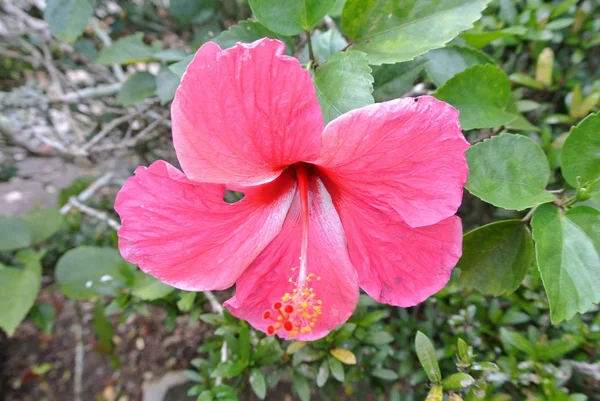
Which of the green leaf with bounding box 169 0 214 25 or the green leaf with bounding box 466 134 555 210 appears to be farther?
the green leaf with bounding box 169 0 214 25

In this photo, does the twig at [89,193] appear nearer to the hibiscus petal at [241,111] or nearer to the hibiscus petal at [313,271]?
the hibiscus petal at [313,271]

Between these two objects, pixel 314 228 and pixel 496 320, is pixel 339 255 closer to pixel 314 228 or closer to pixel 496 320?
pixel 314 228

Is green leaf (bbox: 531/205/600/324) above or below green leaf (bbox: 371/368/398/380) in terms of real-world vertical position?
above

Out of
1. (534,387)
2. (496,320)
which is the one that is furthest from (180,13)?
(534,387)

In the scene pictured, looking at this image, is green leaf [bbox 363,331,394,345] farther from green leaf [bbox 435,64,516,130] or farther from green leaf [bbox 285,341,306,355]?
green leaf [bbox 435,64,516,130]

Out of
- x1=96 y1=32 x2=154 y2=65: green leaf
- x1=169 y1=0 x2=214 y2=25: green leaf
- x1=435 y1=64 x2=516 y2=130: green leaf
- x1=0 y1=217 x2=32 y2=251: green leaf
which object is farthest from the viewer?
x1=0 y1=217 x2=32 y2=251: green leaf

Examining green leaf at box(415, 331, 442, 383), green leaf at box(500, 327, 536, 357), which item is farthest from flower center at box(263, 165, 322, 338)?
green leaf at box(500, 327, 536, 357)
